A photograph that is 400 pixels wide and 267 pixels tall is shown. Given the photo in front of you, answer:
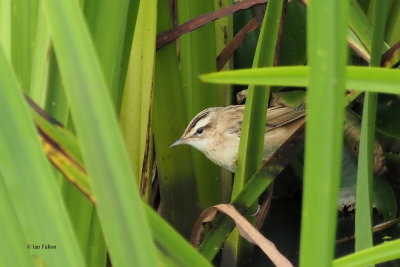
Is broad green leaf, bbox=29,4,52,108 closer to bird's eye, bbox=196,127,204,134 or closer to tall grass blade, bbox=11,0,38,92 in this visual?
tall grass blade, bbox=11,0,38,92

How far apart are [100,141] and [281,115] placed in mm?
1725

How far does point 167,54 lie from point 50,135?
3.64ft

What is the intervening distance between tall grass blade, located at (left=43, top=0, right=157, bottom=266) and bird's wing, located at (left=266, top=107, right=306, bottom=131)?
1.63 metres

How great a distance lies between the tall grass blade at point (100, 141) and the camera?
2.79ft

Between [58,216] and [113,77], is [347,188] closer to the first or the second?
[113,77]

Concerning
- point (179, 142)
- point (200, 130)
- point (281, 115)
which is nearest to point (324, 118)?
point (179, 142)

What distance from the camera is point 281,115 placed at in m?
2.52

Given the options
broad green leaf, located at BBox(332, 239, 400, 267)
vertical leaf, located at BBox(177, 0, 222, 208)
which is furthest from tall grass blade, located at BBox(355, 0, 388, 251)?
vertical leaf, located at BBox(177, 0, 222, 208)

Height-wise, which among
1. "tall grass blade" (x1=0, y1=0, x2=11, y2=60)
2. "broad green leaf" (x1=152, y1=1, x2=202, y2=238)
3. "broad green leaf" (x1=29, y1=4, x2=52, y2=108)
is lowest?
"broad green leaf" (x1=152, y1=1, x2=202, y2=238)

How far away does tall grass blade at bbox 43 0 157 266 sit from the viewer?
0.85m

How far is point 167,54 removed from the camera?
2.15 meters

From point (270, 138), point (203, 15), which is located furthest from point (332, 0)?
point (270, 138)

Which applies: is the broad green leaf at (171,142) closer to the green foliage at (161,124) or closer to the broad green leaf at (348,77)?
the green foliage at (161,124)

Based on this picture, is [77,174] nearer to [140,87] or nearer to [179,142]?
[140,87]
